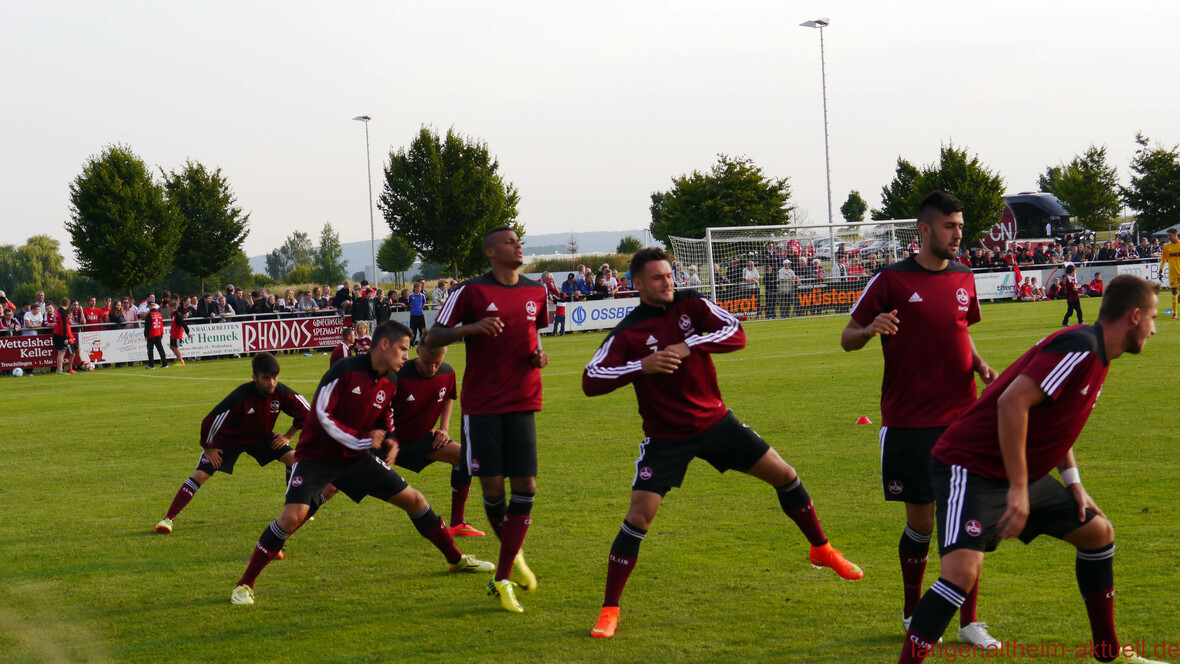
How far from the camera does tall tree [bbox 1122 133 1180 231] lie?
2354 inches

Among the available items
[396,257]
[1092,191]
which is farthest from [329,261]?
[1092,191]

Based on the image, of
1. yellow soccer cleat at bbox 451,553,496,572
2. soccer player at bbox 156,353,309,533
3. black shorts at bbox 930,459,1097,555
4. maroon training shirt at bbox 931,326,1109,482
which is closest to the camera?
maroon training shirt at bbox 931,326,1109,482

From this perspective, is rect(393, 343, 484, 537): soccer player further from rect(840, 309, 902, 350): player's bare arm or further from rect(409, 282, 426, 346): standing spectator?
rect(409, 282, 426, 346): standing spectator

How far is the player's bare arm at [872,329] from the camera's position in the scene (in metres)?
5.21

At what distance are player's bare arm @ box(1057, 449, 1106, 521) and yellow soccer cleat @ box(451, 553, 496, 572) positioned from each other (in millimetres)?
3840

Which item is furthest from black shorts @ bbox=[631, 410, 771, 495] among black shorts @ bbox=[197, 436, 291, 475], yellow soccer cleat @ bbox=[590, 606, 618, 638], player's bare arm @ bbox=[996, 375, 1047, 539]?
black shorts @ bbox=[197, 436, 291, 475]

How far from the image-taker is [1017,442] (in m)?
3.87

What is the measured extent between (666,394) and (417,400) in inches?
110

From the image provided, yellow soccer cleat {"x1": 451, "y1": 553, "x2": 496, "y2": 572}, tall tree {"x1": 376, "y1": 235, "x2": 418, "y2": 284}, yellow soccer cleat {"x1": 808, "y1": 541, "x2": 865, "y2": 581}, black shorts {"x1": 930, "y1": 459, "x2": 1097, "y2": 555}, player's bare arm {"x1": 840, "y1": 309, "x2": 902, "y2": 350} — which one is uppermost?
tall tree {"x1": 376, "y1": 235, "x2": 418, "y2": 284}

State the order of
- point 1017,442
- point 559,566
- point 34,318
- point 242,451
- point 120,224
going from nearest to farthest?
point 1017,442
point 559,566
point 242,451
point 34,318
point 120,224

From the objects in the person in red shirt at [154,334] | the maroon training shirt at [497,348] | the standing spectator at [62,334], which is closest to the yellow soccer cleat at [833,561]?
the maroon training shirt at [497,348]

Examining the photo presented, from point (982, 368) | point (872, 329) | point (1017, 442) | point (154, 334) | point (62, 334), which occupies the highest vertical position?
point (872, 329)

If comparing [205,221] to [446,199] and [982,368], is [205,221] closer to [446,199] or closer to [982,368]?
[446,199]

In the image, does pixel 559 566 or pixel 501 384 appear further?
pixel 559 566
